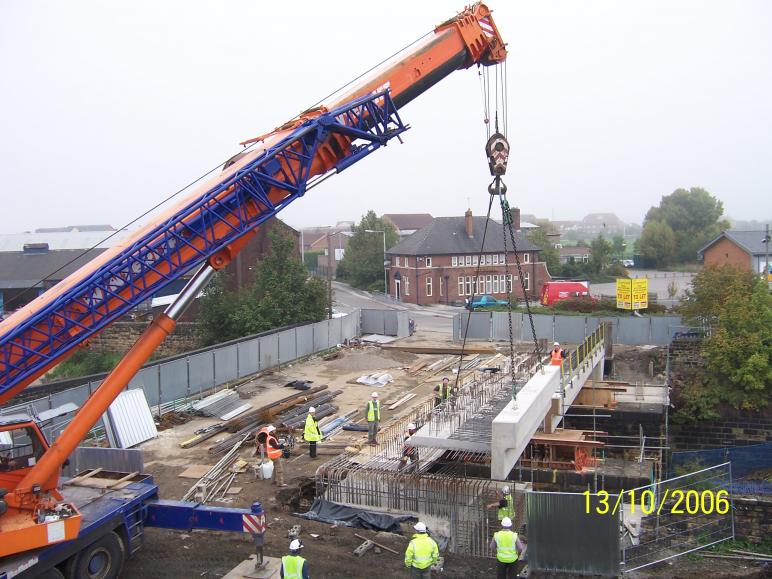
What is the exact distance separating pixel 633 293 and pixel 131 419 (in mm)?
27789

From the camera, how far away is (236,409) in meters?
23.0

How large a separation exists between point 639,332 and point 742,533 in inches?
843

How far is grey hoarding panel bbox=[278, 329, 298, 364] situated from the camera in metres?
30.8

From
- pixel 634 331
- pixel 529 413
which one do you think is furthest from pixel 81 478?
pixel 634 331

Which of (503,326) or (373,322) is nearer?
(503,326)

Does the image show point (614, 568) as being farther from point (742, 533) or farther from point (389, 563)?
point (742, 533)

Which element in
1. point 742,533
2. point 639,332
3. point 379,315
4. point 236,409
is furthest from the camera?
point 379,315

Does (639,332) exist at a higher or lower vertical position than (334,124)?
lower

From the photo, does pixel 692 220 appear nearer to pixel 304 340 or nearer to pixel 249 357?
pixel 304 340

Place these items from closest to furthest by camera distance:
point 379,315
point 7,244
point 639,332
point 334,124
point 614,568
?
point 614,568, point 334,124, point 639,332, point 379,315, point 7,244

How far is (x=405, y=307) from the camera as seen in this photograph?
55.2 meters

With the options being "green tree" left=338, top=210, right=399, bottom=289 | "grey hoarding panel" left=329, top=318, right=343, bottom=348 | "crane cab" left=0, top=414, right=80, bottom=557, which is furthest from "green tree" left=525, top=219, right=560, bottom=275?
"crane cab" left=0, top=414, right=80, bottom=557

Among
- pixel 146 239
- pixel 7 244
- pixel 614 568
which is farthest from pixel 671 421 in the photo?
pixel 7 244

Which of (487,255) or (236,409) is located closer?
(236,409)
